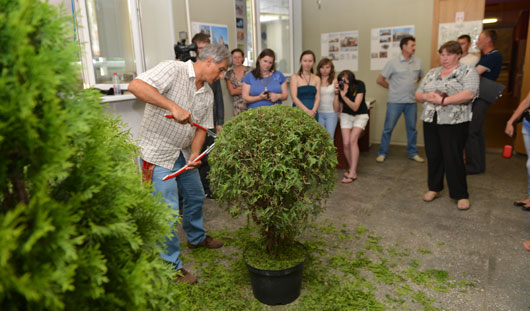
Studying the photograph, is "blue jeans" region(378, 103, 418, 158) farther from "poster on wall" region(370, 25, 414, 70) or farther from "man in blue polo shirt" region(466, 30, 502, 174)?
"poster on wall" region(370, 25, 414, 70)

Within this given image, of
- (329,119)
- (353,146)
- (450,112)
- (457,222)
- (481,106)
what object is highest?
(450,112)

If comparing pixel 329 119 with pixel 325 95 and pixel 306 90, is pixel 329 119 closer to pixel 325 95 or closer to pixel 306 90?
pixel 325 95

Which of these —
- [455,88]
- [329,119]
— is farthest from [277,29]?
[455,88]

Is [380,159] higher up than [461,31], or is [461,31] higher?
[461,31]

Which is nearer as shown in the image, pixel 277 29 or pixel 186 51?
pixel 186 51

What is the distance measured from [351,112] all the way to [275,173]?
3159 mm

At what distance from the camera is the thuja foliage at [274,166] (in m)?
2.03

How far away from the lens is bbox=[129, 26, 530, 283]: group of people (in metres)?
2.37

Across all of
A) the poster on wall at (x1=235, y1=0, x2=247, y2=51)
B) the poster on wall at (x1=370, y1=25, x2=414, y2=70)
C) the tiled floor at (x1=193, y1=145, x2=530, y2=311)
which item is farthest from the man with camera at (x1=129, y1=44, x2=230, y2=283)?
the poster on wall at (x1=370, y1=25, x2=414, y2=70)

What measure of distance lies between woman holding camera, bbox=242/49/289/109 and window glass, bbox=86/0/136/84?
1.34 m

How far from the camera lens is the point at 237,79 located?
486 cm

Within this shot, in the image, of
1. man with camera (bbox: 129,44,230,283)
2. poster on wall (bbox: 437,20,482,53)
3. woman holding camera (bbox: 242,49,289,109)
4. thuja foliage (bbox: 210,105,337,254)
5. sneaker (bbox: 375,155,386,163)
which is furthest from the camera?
poster on wall (bbox: 437,20,482,53)

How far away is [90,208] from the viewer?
0.85 meters

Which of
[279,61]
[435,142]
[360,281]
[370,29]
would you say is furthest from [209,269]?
[370,29]
